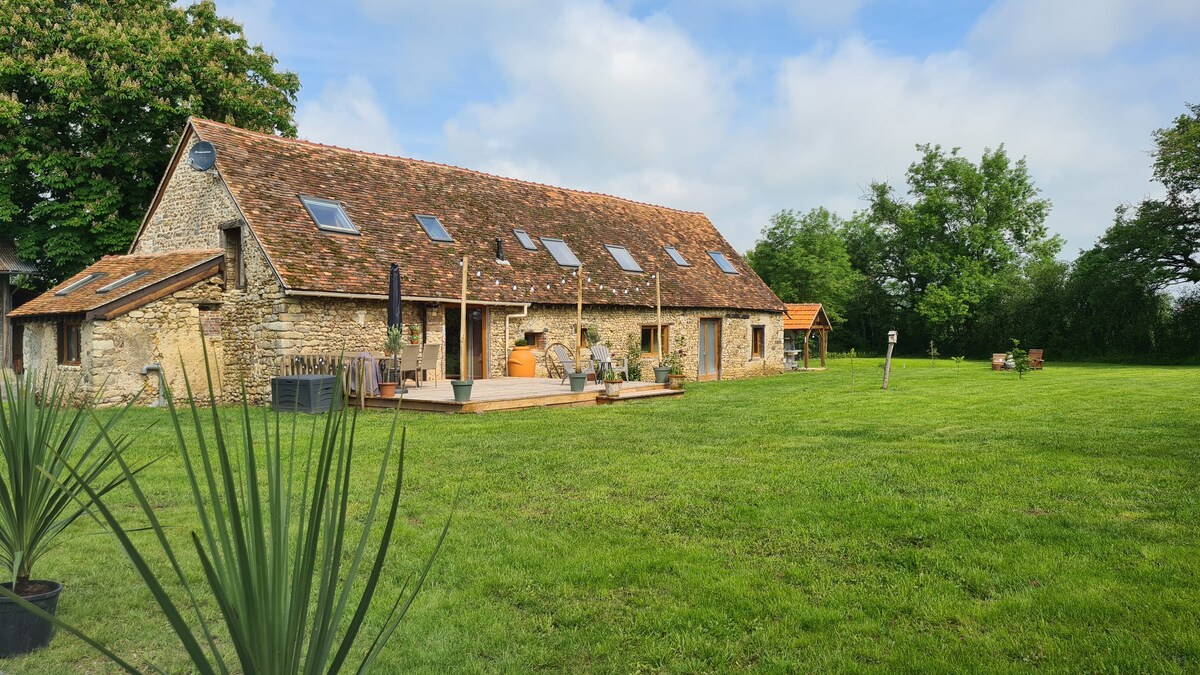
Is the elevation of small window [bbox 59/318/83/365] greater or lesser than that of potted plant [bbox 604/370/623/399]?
greater

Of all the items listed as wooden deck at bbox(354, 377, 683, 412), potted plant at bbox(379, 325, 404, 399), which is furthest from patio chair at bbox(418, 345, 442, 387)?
potted plant at bbox(379, 325, 404, 399)

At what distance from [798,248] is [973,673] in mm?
42744

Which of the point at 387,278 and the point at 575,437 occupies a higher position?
the point at 387,278

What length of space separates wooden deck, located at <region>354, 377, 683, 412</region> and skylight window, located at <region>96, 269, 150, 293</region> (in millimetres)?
5898

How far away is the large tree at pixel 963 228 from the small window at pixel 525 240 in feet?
92.3

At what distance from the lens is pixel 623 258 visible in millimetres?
22375

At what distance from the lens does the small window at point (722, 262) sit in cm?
2608

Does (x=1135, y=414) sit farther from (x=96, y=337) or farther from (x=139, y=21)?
(x=139, y=21)

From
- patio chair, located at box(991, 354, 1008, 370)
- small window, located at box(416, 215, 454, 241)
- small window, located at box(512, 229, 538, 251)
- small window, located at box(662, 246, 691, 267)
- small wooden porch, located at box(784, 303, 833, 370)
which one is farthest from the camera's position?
small wooden porch, located at box(784, 303, 833, 370)

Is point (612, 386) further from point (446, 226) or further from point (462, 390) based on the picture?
point (446, 226)

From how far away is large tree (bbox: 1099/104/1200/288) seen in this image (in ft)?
105

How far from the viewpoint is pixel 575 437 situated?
1007 cm

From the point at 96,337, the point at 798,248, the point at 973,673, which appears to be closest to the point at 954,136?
the point at 798,248

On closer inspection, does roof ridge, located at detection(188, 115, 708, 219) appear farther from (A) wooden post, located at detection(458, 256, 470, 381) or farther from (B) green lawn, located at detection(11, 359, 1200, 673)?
(B) green lawn, located at detection(11, 359, 1200, 673)
